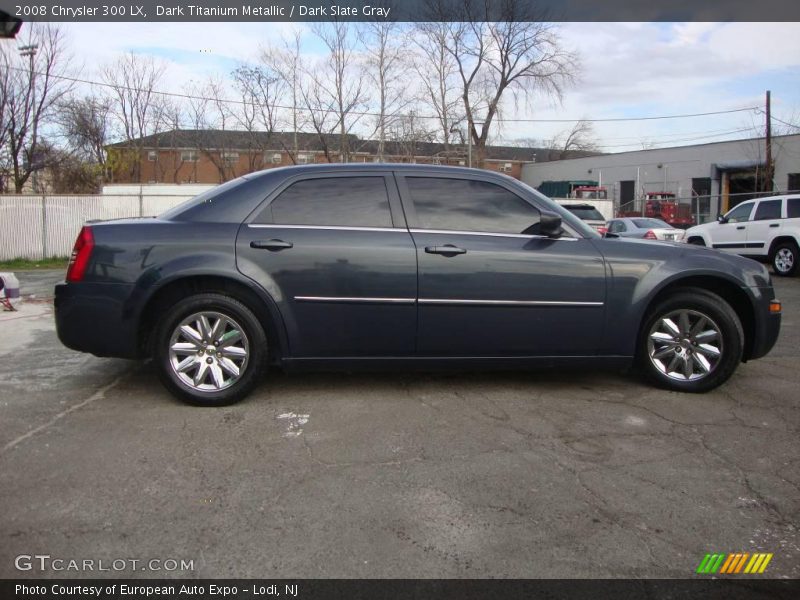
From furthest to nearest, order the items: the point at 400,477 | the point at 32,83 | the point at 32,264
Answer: the point at 32,83
the point at 32,264
the point at 400,477

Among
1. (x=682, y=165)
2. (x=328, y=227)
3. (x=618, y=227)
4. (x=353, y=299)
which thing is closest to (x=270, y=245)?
(x=328, y=227)

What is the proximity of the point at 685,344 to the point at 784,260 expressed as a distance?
10.9 m

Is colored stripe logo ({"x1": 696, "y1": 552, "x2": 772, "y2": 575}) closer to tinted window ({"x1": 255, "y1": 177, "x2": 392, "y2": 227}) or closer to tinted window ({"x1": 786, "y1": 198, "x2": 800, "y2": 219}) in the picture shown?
tinted window ({"x1": 255, "y1": 177, "x2": 392, "y2": 227})

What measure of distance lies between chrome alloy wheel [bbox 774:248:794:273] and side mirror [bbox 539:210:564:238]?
11444mm

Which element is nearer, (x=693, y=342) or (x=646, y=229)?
(x=693, y=342)

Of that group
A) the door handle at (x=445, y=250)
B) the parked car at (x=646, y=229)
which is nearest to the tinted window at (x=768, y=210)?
the parked car at (x=646, y=229)

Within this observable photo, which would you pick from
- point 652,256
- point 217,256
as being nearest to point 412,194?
point 217,256

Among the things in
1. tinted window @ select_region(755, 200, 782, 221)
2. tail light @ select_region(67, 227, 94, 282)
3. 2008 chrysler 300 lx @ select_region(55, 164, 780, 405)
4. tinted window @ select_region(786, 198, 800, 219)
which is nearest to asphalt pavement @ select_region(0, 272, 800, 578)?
2008 chrysler 300 lx @ select_region(55, 164, 780, 405)

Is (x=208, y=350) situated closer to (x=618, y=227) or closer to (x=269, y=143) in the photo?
(x=618, y=227)

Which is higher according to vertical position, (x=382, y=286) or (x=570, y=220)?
(x=570, y=220)

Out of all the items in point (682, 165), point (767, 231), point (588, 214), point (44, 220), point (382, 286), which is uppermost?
point (682, 165)

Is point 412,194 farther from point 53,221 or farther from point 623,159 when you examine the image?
point 623,159

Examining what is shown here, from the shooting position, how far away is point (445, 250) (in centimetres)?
414

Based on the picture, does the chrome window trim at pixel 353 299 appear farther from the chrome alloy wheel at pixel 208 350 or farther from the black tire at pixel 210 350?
the chrome alloy wheel at pixel 208 350
